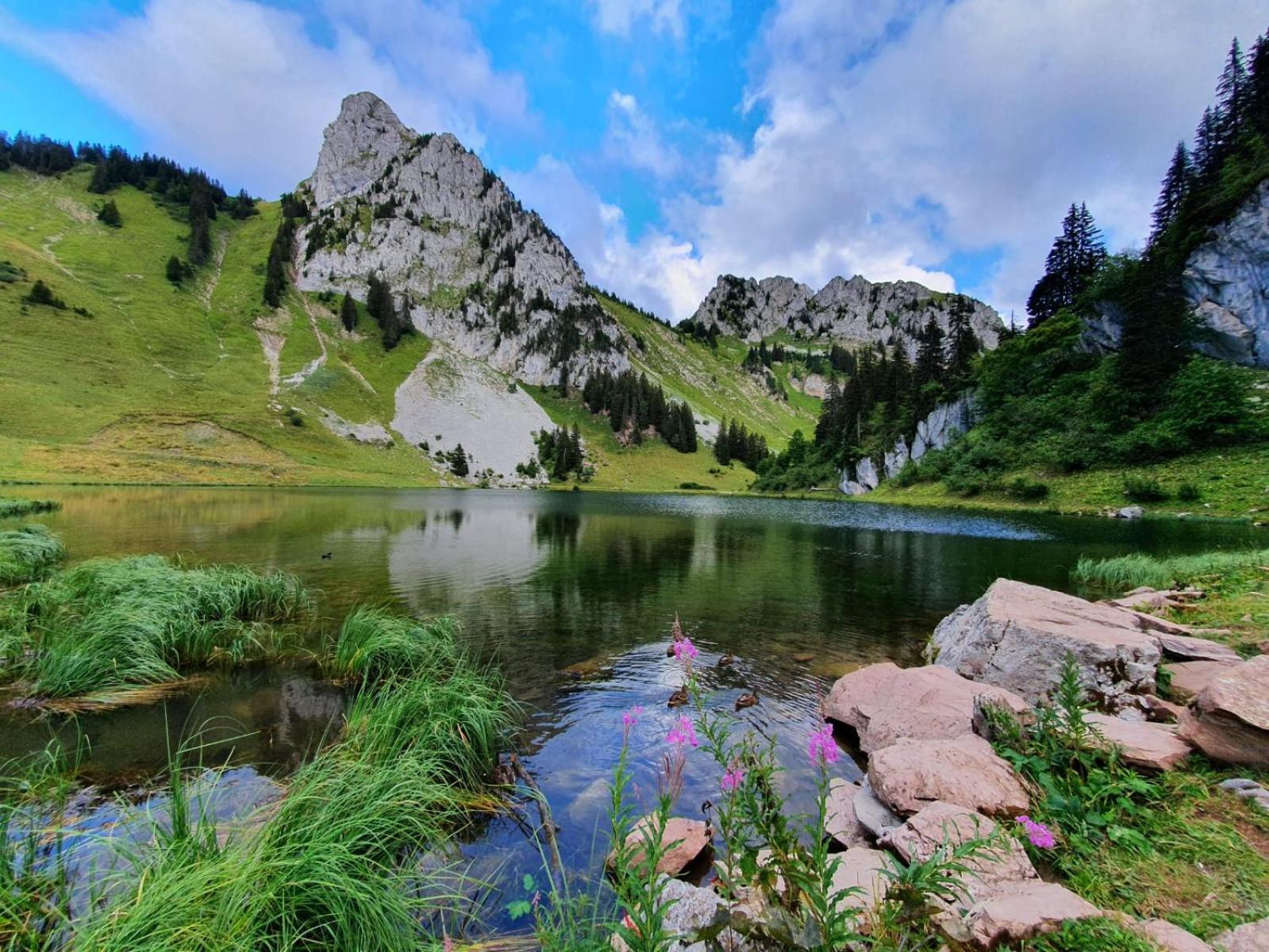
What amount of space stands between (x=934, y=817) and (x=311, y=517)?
49.7 meters

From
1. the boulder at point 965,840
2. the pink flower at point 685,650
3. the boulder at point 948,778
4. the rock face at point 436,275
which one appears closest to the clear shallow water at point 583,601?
the boulder at point 948,778

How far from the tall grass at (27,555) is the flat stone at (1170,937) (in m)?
25.8

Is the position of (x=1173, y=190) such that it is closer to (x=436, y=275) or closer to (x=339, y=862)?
(x=339, y=862)

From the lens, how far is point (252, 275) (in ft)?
507

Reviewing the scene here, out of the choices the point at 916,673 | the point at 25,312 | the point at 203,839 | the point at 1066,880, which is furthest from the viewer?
the point at 25,312

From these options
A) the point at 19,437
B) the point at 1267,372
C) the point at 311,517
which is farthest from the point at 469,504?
the point at 1267,372

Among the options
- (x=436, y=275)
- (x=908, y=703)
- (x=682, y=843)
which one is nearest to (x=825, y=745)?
(x=682, y=843)

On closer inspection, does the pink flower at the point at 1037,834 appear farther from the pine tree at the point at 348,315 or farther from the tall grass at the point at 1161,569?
the pine tree at the point at 348,315

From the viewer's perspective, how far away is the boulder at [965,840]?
411 centimetres

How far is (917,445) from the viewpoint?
8988 centimetres

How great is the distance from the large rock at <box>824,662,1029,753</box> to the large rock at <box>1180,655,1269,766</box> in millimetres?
1670

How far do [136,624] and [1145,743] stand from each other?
17347mm

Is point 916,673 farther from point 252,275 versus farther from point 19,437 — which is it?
point 252,275

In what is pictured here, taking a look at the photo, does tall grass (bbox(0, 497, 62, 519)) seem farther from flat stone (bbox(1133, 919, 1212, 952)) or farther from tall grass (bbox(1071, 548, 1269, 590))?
tall grass (bbox(1071, 548, 1269, 590))
